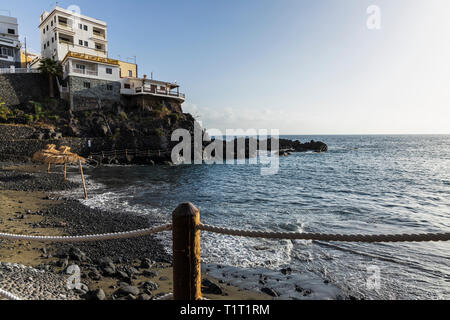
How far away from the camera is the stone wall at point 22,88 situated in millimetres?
37469

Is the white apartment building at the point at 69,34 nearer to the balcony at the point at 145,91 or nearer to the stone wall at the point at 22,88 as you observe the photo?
the stone wall at the point at 22,88

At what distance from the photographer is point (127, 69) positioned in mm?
52594

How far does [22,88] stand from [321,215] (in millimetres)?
47767

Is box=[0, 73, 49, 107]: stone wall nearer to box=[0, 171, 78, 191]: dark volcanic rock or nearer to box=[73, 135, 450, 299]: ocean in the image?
box=[73, 135, 450, 299]: ocean

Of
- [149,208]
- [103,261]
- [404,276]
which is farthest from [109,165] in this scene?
[404,276]

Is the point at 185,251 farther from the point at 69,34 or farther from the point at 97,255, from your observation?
the point at 69,34

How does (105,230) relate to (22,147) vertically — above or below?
below

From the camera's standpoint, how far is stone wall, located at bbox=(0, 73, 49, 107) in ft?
123

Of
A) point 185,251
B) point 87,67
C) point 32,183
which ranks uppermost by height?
point 87,67

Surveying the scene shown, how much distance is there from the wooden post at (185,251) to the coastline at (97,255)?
443cm

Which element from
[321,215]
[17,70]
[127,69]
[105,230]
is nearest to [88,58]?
[17,70]

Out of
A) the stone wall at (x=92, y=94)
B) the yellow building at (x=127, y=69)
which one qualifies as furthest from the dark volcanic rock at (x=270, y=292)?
the yellow building at (x=127, y=69)
